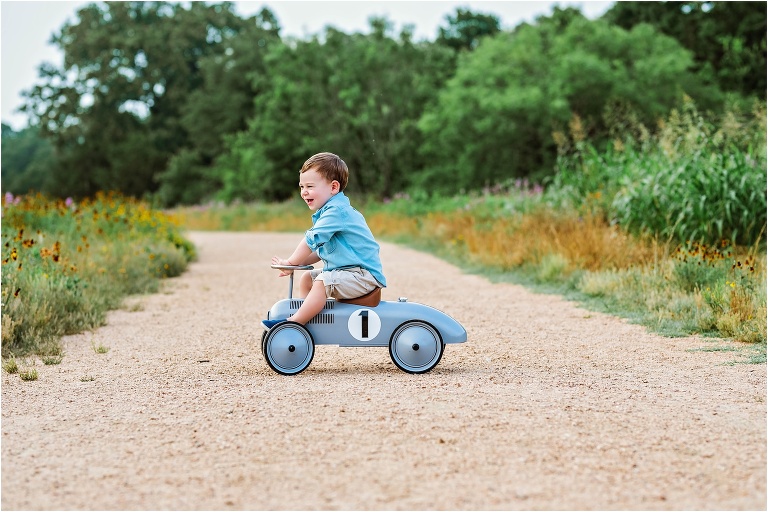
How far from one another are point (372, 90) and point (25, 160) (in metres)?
45.4

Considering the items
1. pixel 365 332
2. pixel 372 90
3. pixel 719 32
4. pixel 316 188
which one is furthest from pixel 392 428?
pixel 719 32

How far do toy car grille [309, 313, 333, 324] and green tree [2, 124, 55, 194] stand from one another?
57224mm

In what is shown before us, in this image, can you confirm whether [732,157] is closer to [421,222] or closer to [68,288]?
Result: [68,288]

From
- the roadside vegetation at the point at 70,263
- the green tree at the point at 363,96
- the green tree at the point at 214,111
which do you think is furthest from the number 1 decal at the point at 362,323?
the green tree at the point at 214,111

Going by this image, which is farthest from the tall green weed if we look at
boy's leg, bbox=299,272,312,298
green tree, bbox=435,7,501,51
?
green tree, bbox=435,7,501,51

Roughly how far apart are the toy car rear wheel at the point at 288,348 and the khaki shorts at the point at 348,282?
31cm

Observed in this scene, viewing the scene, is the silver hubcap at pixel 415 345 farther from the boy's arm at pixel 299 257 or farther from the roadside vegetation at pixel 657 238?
the roadside vegetation at pixel 657 238

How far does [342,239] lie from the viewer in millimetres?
6211

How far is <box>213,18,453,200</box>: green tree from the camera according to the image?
39156 mm

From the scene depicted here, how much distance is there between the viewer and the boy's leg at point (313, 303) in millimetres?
6113

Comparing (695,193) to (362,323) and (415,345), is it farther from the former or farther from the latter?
(362,323)

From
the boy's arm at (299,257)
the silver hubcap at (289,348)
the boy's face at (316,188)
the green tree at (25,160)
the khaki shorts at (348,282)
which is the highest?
the green tree at (25,160)

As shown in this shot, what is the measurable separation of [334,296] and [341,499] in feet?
8.73

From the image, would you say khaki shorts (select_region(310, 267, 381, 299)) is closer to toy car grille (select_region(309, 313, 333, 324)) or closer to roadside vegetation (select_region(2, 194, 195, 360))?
toy car grille (select_region(309, 313, 333, 324))
